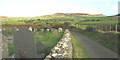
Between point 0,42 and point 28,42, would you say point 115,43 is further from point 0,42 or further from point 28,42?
point 0,42

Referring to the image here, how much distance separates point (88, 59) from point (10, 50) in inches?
323

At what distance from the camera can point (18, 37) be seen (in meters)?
11.8

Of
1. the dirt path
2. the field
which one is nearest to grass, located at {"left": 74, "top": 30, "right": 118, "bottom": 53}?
the field

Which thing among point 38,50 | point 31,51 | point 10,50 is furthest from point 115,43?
point 10,50

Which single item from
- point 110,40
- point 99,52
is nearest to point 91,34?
point 110,40

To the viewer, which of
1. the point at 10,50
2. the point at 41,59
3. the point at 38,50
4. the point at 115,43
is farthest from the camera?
the point at 10,50

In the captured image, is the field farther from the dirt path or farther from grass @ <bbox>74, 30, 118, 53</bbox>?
the dirt path

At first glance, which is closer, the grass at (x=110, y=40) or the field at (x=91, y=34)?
the grass at (x=110, y=40)

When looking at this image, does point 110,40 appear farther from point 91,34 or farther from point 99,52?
point 91,34

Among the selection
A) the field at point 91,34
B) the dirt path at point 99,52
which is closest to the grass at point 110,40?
the field at point 91,34

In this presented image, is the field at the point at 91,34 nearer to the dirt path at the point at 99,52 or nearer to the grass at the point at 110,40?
the grass at the point at 110,40

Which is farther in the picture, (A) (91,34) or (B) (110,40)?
(A) (91,34)

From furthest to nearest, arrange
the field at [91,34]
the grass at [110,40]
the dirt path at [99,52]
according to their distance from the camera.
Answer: the field at [91,34]
the grass at [110,40]
the dirt path at [99,52]

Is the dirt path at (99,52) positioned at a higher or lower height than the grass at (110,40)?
lower
